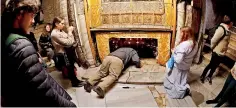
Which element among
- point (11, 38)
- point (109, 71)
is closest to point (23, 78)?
point (11, 38)

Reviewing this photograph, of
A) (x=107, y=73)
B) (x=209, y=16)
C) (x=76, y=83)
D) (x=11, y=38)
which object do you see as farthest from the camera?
(x=209, y=16)

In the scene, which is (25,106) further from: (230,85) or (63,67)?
(230,85)

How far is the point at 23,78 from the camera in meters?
1.90

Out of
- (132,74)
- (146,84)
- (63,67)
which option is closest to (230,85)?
(146,84)

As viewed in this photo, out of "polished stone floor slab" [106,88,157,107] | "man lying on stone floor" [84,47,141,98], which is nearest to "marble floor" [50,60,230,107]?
"polished stone floor slab" [106,88,157,107]

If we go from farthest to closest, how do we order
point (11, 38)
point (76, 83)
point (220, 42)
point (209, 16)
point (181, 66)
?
point (209, 16) < point (76, 83) < point (220, 42) < point (181, 66) < point (11, 38)

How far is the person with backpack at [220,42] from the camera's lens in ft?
12.6

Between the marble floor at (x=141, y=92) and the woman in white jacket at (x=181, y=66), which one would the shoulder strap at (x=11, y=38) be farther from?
the woman in white jacket at (x=181, y=66)

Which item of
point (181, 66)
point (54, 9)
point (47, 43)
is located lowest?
point (181, 66)

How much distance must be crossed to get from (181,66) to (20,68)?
8.37 feet

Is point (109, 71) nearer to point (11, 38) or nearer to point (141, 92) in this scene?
point (141, 92)

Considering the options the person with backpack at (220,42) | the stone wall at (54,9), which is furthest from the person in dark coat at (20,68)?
the person with backpack at (220,42)

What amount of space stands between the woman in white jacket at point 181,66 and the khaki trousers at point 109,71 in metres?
0.83

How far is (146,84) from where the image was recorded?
4.35 meters
